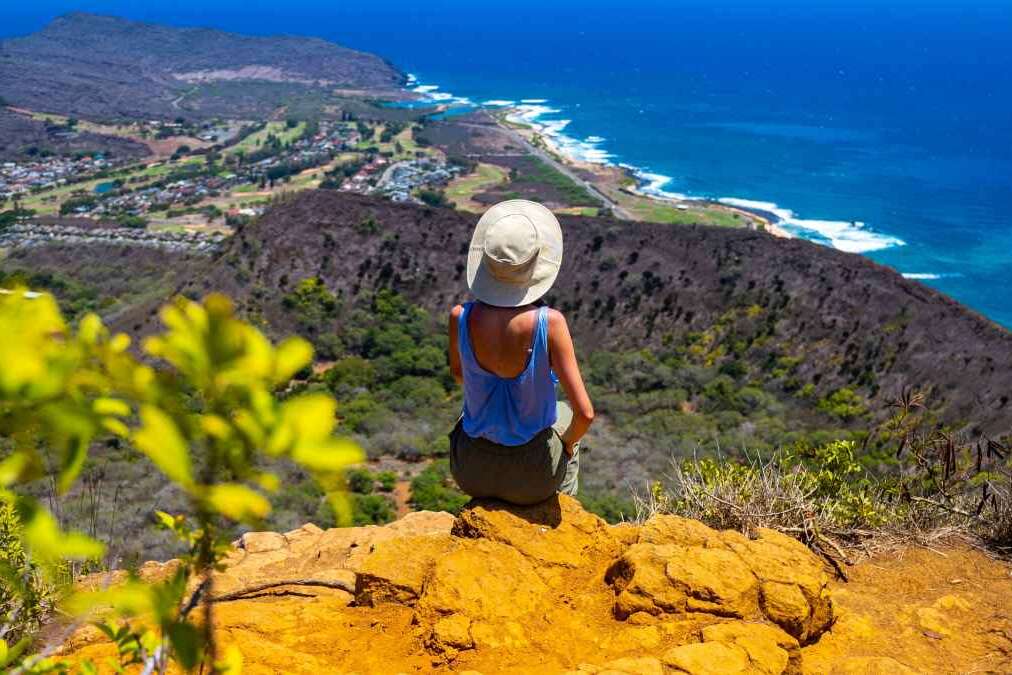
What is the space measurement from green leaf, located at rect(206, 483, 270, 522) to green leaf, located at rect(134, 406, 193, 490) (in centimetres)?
3

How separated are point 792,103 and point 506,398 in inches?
3549

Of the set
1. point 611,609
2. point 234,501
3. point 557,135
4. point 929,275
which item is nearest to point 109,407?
point 234,501

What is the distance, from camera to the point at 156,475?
13172 mm

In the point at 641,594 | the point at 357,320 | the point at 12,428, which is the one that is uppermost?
the point at 12,428

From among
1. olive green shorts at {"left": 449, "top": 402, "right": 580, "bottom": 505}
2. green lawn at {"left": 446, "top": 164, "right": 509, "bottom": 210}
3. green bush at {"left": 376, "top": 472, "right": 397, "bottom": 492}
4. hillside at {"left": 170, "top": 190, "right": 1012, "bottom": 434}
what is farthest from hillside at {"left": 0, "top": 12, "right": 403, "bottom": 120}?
olive green shorts at {"left": 449, "top": 402, "right": 580, "bottom": 505}

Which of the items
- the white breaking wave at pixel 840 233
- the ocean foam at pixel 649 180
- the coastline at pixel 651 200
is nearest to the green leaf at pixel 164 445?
the coastline at pixel 651 200

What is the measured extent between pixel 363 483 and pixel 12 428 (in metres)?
13.6

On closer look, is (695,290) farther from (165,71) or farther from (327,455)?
(165,71)

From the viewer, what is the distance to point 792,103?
82.5m

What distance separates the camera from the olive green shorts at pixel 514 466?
328 centimetres

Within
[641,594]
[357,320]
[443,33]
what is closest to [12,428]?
[641,594]

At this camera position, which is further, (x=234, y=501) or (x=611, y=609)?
(x=611, y=609)

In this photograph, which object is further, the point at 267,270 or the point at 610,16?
the point at 610,16

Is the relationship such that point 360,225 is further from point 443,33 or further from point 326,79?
point 443,33
